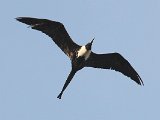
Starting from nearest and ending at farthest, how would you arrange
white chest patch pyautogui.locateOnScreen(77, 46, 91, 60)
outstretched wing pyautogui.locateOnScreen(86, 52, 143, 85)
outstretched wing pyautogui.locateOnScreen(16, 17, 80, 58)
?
outstretched wing pyautogui.locateOnScreen(16, 17, 80, 58) → white chest patch pyautogui.locateOnScreen(77, 46, 91, 60) → outstretched wing pyautogui.locateOnScreen(86, 52, 143, 85)

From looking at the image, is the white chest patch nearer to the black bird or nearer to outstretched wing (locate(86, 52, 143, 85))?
the black bird

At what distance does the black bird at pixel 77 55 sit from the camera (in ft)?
89.0

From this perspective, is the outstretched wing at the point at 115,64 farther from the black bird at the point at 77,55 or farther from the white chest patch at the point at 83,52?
the white chest patch at the point at 83,52

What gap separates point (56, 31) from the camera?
27594 millimetres

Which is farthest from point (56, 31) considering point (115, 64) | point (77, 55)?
point (115, 64)

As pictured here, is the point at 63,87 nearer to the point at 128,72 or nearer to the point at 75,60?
the point at 75,60

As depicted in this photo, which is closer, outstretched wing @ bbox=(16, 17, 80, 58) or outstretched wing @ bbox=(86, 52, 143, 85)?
outstretched wing @ bbox=(16, 17, 80, 58)

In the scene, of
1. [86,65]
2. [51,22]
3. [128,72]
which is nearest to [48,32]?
[51,22]

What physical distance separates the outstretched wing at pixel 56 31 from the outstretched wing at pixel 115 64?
1.10 meters

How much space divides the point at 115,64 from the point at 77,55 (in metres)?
2.00

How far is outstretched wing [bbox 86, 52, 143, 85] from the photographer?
2814cm

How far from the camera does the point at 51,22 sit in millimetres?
27344

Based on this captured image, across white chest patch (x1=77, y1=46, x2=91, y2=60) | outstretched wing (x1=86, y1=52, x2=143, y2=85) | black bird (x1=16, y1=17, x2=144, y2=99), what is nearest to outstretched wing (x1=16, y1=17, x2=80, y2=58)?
black bird (x1=16, y1=17, x2=144, y2=99)

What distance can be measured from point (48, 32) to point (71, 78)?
7.37 feet
